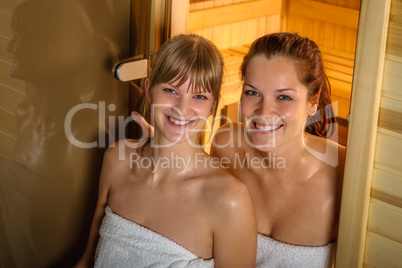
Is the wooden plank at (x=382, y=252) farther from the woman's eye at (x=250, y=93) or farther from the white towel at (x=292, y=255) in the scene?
the woman's eye at (x=250, y=93)

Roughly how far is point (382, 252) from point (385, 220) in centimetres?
10

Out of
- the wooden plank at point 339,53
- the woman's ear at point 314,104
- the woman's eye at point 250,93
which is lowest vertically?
the wooden plank at point 339,53

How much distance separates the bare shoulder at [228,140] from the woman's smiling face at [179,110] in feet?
1.05

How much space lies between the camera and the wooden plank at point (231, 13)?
3.30 m

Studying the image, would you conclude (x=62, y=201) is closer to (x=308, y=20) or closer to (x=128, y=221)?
(x=128, y=221)

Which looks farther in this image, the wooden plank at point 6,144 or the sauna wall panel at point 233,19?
the sauna wall panel at point 233,19

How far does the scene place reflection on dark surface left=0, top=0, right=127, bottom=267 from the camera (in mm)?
1979

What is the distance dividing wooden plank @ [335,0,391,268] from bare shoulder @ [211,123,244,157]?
54 centimetres

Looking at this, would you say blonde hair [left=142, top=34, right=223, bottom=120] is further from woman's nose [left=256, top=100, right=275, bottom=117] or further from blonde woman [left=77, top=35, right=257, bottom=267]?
woman's nose [left=256, top=100, right=275, bottom=117]

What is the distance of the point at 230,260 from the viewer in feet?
5.70

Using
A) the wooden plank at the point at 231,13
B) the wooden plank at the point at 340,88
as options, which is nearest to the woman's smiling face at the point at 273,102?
the wooden plank at the point at 340,88

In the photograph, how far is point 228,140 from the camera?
214cm

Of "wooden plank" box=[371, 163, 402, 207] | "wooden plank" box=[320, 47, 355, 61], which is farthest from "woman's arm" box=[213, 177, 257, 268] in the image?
"wooden plank" box=[320, 47, 355, 61]

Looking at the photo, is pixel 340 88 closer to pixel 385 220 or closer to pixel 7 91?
pixel 385 220
